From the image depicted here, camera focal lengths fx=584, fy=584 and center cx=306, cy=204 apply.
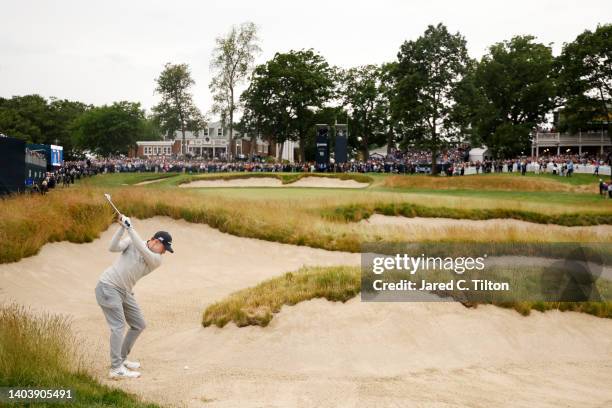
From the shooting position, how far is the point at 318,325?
12008mm

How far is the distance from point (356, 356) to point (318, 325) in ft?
3.89

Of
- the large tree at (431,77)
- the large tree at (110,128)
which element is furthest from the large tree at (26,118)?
the large tree at (431,77)

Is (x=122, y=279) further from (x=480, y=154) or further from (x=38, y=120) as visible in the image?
(x=38, y=120)

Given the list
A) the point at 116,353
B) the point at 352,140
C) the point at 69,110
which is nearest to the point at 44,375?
the point at 116,353

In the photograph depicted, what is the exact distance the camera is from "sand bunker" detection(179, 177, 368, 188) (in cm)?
5038

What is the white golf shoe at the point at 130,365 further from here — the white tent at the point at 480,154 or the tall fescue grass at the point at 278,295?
the white tent at the point at 480,154

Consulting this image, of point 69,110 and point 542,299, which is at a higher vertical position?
point 69,110

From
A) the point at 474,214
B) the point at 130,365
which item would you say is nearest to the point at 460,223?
the point at 474,214

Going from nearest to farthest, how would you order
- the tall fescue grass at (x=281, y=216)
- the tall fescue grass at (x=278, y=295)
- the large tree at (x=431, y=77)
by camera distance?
the tall fescue grass at (x=278, y=295)
the tall fescue grass at (x=281, y=216)
the large tree at (x=431, y=77)

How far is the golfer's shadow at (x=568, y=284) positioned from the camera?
1448 cm

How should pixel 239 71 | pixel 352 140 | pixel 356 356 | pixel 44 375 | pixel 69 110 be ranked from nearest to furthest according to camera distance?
1. pixel 44 375
2. pixel 356 356
3. pixel 239 71
4. pixel 352 140
5. pixel 69 110

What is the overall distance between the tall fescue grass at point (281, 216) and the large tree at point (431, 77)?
3300cm

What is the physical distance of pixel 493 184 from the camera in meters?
47.0

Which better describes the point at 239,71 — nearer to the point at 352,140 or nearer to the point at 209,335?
the point at 352,140
